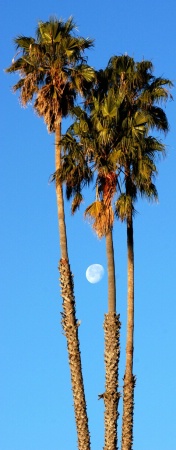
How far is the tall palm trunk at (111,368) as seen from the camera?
39.6 meters

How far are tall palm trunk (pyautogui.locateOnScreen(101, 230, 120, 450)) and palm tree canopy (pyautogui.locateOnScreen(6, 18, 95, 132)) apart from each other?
6.31m

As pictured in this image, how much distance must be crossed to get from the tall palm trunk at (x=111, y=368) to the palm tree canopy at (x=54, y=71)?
6.31 metres

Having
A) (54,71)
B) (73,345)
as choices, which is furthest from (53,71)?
(73,345)

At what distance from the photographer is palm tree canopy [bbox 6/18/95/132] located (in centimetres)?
4300

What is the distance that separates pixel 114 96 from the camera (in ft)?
139

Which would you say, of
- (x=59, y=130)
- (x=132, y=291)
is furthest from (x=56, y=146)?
(x=132, y=291)

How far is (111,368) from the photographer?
39.9m

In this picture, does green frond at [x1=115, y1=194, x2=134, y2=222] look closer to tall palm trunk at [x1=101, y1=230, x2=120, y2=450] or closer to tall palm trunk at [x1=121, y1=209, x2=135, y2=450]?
tall palm trunk at [x1=121, y1=209, x2=135, y2=450]

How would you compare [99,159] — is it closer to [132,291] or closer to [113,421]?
[132,291]

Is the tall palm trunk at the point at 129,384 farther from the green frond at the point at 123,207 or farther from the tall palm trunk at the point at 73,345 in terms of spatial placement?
the green frond at the point at 123,207

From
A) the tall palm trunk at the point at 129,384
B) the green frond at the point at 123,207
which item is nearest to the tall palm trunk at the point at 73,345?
the tall palm trunk at the point at 129,384

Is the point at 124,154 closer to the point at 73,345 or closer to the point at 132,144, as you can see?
the point at 132,144

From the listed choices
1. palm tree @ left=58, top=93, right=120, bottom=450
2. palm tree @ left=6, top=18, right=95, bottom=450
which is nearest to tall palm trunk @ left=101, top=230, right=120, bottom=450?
palm tree @ left=58, top=93, right=120, bottom=450

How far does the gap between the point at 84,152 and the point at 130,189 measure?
187 centimetres
